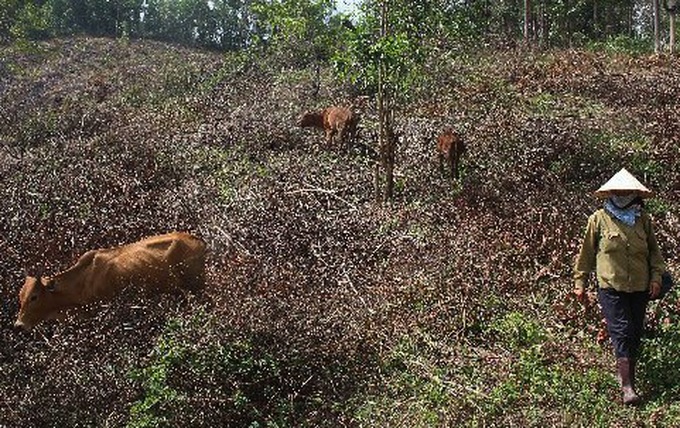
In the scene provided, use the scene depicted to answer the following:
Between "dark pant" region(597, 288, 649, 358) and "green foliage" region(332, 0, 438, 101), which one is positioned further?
"green foliage" region(332, 0, 438, 101)

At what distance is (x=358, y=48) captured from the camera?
35.0ft

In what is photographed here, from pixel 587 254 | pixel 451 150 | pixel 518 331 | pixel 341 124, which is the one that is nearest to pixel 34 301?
pixel 518 331

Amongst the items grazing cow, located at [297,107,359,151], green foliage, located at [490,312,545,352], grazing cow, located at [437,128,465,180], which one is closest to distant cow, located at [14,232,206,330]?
green foliage, located at [490,312,545,352]

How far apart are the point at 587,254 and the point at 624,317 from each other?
1.93 feet

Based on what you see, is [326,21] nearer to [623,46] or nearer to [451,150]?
[451,150]

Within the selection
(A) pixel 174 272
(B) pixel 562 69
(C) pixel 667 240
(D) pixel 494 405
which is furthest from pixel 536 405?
(B) pixel 562 69

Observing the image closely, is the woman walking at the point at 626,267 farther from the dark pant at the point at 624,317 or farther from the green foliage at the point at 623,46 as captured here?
the green foliage at the point at 623,46

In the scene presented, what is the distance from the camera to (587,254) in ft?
19.3

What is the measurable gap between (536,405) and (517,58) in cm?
1565

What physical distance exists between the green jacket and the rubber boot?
575 mm

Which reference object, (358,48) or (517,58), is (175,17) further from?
(358,48)

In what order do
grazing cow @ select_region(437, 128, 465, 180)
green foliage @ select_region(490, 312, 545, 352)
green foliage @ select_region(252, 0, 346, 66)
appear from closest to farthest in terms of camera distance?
green foliage @ select_region(490, 312, 545, 352), grazing cow @ select_region(437, 128, 465, 180), green foliage @ select_region(252, 0, 346, 66)

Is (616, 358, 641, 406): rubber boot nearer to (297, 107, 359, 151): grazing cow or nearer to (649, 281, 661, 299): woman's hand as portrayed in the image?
(649, 281, 661, 299): woman's hand

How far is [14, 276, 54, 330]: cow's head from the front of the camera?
7027mm
